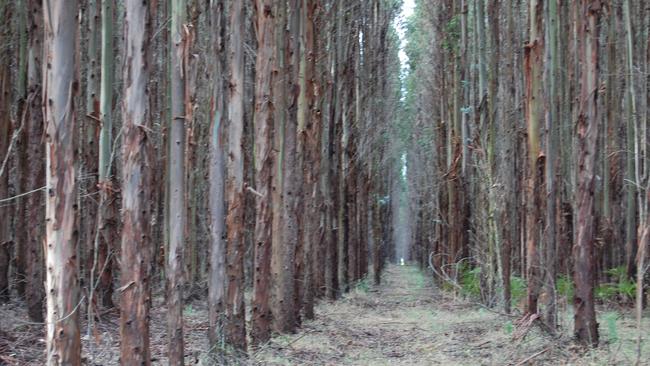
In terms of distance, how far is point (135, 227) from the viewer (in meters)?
6.27

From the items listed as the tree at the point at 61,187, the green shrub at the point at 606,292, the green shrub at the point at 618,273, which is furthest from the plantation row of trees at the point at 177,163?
the green shrub at the point at 618,273

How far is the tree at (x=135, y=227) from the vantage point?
6266mm

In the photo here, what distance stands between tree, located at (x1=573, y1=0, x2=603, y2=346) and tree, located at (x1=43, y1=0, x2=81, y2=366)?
18.9 feet

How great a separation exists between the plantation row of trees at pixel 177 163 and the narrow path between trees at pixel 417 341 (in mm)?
601

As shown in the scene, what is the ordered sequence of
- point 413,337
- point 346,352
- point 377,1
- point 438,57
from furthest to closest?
1. point 438,57
2. point 377,1
3. point 413,337
4. point 346,352

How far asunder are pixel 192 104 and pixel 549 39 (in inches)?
203

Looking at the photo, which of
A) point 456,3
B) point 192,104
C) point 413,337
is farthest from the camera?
point 456,3

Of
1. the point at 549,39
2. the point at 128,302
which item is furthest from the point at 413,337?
the point at 128,302

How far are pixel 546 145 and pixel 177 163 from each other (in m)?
5.15

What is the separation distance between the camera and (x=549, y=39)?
10.7 meters

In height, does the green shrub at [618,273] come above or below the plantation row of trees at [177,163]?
below

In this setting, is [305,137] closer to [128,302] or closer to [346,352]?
[346,352]

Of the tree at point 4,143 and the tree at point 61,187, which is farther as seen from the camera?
the tree at point 4,143

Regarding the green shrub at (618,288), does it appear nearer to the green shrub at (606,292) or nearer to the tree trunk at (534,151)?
the green shrub at (606,292)
